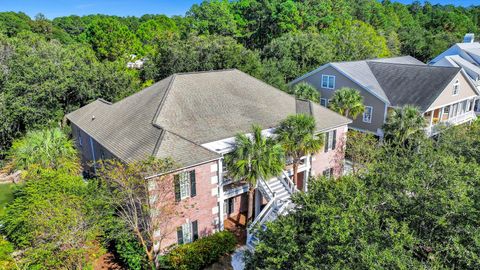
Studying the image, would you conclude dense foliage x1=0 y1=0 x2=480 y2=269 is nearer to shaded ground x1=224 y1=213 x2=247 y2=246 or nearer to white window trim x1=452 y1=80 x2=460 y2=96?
shaded ground x1=224 y1=213 x2=247 y2=246

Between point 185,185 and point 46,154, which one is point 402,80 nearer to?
point 185,185

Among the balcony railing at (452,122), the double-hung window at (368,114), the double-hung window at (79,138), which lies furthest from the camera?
the double-hung window at (368,114)

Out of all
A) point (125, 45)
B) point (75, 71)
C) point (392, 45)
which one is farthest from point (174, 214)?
point (392, 45)

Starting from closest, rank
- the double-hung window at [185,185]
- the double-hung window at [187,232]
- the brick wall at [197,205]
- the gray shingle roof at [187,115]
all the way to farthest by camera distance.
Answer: the brick wall at [197,205], the double-hung window at [185,185], the gray shingle roof at [187,115], the double-hung window at [187,232]

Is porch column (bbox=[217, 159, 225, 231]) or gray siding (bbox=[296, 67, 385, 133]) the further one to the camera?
gray siding (bbox=[296, 67, 385, 133])

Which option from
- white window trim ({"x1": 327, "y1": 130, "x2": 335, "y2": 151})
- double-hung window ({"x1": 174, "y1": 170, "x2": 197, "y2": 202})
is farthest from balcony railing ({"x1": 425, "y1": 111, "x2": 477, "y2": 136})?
double-hung window ({"x1": 174, "y1": 170, "x2": 197, "y2": 202})

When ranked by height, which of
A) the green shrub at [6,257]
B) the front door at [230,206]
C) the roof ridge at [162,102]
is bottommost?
the front door at [230,206]

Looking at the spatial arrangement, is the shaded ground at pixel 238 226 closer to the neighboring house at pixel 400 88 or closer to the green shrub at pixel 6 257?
the green shrub at pixel 6 257

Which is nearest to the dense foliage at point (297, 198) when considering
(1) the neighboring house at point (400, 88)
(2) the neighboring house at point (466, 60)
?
(1) the neighboring house at point (400, 88)
